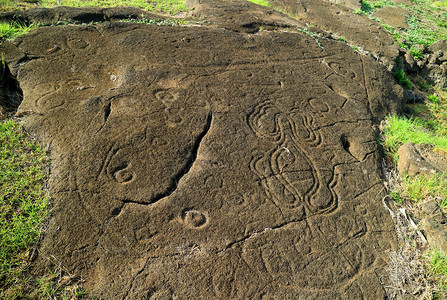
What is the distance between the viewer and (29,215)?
221cm

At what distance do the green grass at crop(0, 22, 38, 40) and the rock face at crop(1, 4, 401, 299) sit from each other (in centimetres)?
20

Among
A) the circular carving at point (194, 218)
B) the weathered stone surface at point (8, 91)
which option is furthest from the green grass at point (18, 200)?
the circular carving at point (194, 218)

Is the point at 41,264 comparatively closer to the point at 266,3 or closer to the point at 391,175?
the point at 391,175

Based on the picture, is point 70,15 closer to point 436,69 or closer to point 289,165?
point 289,165

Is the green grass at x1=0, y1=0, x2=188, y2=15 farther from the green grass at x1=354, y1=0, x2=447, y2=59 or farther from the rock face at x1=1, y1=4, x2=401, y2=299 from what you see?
the green grass at x1=354, y1=0, x2=447, y2=59

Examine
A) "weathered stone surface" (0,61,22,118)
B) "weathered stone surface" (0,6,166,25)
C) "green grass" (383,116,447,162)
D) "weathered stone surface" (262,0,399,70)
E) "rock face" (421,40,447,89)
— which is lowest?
"rock face" (421,40,447,89)

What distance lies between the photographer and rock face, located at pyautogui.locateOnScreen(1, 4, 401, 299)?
2.13 m

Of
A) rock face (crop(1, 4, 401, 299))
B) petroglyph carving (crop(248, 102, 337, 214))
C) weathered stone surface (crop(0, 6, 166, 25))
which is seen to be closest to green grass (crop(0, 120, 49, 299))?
rock face (crop(1, 4, 401, 299))

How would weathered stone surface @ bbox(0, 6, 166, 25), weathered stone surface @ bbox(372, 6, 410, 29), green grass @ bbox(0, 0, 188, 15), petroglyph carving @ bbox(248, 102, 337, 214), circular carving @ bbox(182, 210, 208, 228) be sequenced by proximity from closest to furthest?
1. circular carving @ bbox(182, 210, 208, 228)
2. petroglyph carving @ bbox(248, 102, 337, 214)
3. weathered stone surface @ bbox(0, 6, 166, 25)
4. green grass @ bbox(0, 0, 188, 15)
5. weathered stone surface @ bbox(372, 6, 410, 29)

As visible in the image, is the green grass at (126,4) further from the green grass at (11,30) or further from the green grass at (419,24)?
the green grass at (419,24)

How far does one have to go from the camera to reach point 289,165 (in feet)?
9.46

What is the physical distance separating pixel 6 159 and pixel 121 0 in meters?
4.29

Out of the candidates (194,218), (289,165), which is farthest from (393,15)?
(194,218)

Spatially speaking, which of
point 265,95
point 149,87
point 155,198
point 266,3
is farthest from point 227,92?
point 266,3
